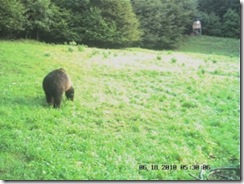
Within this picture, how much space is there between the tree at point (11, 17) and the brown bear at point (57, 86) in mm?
630

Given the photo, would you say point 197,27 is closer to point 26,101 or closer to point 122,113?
point 122,113

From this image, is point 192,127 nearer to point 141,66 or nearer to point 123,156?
point 123,156

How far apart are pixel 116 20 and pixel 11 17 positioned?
1193 millimetres

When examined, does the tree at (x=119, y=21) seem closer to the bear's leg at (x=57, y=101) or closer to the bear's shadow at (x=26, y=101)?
the bear's leg at (x=57, y=101)

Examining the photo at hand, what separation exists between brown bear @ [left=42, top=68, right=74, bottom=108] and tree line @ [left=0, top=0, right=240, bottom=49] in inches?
15.3

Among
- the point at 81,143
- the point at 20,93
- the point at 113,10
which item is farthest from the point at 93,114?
the point at 113,10

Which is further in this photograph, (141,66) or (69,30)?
(141,66)

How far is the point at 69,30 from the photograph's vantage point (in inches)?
191

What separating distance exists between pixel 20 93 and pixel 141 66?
1557 millimetres

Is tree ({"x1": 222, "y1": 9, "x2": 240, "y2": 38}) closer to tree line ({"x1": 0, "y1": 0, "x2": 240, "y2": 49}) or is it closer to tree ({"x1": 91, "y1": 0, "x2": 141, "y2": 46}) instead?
tree line ({"x1": 0, "y1": 0, "x2": 240, "y2": 49})

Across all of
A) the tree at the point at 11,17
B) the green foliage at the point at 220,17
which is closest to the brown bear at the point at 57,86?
the tree at the point at 11,17

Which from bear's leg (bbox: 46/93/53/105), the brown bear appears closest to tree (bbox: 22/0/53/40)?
the brown bear

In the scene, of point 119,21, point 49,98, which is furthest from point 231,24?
point 49,98

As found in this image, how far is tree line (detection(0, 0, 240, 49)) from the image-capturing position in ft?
15.5
